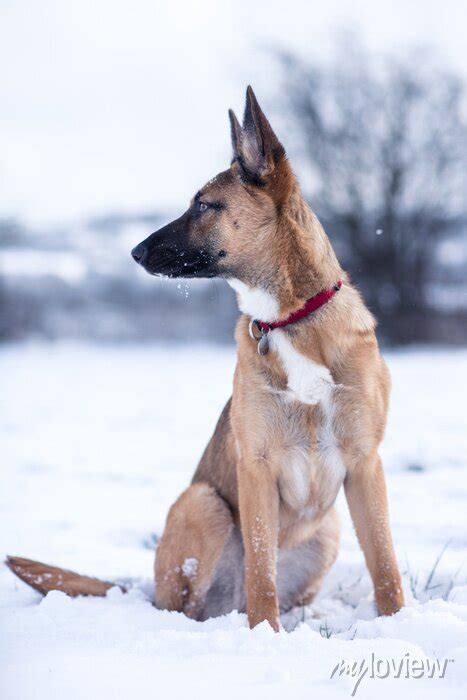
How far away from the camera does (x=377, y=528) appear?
306 centimetres

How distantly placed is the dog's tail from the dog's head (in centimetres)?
142

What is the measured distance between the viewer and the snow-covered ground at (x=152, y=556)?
1941mm

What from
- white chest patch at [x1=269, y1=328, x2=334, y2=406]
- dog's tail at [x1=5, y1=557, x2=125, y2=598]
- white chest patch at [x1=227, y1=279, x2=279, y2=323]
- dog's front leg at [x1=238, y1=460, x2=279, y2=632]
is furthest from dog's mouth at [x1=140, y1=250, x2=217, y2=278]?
dog's tail at [x1=5, y1=557, x2=125, y2=598]

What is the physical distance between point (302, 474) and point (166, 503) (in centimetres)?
237

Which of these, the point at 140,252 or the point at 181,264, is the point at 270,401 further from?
the point at 140,252

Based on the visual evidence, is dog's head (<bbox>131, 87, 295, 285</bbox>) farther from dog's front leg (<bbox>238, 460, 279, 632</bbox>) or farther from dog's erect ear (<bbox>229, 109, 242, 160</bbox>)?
dog's front leg (<bbox>238, 460, 279, 632</bbox>)

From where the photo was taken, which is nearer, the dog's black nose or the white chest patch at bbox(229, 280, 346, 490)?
the white chest patch at bbox(229, 280, 346, 490)

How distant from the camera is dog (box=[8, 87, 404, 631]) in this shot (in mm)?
2965

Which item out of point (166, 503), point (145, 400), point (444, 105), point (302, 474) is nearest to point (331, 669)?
point (302, 474)

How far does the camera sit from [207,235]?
10.5 ft

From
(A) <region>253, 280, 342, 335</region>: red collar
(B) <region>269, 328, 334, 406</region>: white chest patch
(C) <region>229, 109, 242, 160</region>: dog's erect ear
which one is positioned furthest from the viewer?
(C) <region>229, 109, 242, 160</region>: dog's erect ear

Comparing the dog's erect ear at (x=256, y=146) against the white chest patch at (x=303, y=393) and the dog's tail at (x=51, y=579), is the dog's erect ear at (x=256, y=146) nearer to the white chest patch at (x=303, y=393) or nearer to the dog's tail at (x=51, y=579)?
the white chest patch at (x=303, y=393)

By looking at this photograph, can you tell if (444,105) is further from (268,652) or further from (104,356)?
(268,652)

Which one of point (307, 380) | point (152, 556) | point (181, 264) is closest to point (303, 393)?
point (307, 380)
